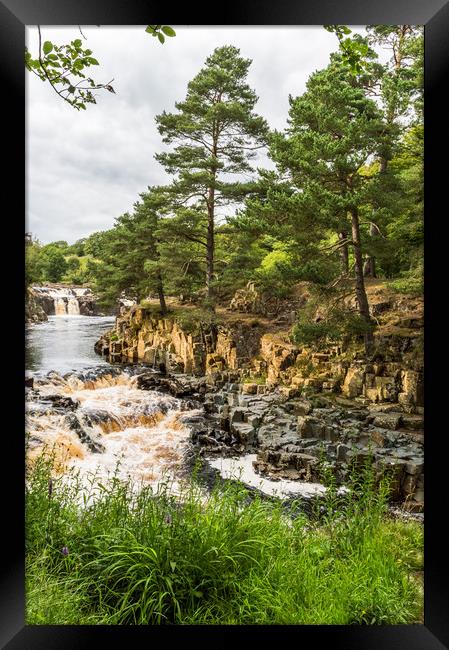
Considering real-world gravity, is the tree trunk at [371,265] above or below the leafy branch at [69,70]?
below

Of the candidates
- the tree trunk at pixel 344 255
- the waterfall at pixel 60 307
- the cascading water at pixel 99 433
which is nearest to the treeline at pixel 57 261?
the waterfall at pixel 60 307

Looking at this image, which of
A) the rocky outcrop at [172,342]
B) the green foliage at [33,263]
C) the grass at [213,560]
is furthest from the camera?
the rocky outcrop at [172,342]

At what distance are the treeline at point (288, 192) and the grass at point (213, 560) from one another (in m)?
0.95

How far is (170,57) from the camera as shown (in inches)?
76.5

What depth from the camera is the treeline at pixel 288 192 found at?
6.27 feet

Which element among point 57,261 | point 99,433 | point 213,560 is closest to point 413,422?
point 213,560

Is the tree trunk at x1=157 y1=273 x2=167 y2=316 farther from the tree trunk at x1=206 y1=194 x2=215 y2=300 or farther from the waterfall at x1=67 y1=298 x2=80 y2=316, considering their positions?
the waterfall at x1=67 y1=298 x2=80 y2=316

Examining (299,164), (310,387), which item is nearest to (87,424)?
(310,387)

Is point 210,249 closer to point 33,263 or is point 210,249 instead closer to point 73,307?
point 73,307

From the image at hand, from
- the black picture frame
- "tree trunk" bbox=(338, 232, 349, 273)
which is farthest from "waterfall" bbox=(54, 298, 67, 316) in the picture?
"tree trunk" bbox=(338, 232, 349, 273)

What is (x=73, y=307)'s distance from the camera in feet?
6.79

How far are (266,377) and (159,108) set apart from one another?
1485mm

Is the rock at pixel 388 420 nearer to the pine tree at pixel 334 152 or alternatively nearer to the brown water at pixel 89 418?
the pine tree at pixel 334 152
